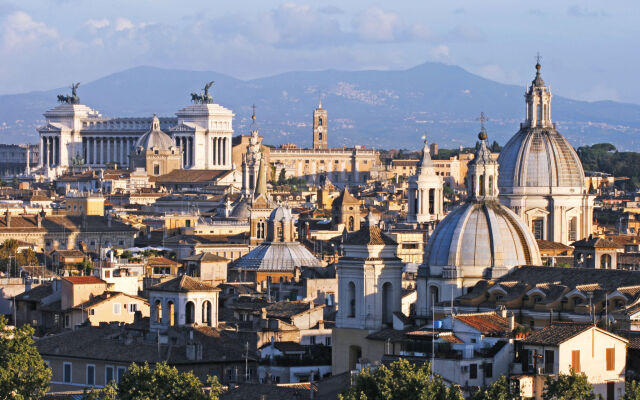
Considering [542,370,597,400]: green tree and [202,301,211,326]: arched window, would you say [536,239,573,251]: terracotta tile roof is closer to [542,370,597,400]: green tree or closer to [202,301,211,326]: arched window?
[202,301,211,326]: arched window

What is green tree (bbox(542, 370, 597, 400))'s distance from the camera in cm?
3566

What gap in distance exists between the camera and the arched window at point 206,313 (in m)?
54.2

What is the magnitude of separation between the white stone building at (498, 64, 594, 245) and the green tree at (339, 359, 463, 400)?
37.4 m

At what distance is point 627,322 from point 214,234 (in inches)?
2473

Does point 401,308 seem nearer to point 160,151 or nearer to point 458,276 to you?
point 458,276

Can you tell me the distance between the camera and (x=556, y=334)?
39.1 metres

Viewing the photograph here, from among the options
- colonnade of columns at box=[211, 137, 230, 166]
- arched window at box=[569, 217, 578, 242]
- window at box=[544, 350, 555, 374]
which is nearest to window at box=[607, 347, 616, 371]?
window at box=[544, 350, 555, 374]

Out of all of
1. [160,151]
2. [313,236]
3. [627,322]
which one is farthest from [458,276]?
[160,151]

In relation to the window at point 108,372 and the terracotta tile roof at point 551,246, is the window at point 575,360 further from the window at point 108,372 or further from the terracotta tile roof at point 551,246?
the terracotta tile roof at point 551,246

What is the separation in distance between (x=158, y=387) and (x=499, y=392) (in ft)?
23.3

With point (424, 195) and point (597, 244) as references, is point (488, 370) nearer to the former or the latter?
point (597, 244)

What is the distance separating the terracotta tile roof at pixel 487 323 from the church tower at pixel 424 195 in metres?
50.9

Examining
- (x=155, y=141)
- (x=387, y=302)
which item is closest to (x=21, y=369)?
(x=387, y=302)

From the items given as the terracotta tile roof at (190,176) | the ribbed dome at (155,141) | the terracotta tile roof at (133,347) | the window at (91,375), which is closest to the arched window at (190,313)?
the terracotta tile roof at (133,347)
